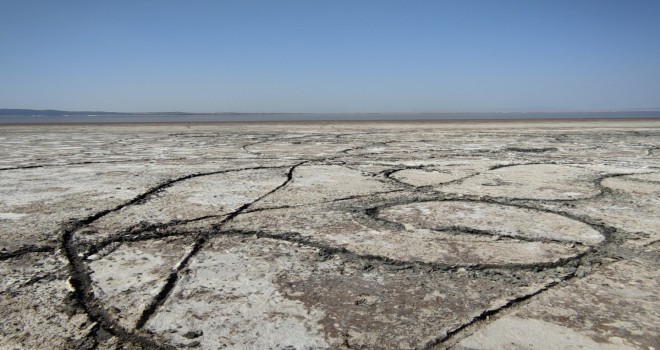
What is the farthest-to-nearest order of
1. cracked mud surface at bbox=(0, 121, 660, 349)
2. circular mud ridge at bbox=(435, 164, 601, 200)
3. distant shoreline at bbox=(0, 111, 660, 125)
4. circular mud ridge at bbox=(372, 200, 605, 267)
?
distant shoreline at bbox=(0, 111, 660, 125) → circular mud ridge at bbox=(435, 164, 601, 200) → circular mud ridge at bbox=(372, 200, 605, 267) → cracked mud surface at bbox=(0, 121, 660, 349)

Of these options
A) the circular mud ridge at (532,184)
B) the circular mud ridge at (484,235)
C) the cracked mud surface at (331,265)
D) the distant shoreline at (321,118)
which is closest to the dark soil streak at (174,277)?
the cracked mud surface at (331,265)

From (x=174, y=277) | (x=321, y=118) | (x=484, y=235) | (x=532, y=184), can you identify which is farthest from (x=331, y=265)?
(x=321, y=118)

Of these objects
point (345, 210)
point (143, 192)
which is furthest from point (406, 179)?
point (143, 192)

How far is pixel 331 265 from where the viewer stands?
1320 millimetres

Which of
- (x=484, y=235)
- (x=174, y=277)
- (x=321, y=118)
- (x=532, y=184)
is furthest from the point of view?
(x=321, y=118)

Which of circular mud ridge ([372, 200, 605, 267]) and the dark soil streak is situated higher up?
Answer: circular mud ridge ([372, 200, 605, 267])

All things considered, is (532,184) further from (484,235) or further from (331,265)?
(331,265)

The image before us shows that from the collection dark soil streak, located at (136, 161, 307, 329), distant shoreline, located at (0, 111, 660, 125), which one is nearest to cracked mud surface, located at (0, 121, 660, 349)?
dark soil streak, located at (136, 161, 307, 329)

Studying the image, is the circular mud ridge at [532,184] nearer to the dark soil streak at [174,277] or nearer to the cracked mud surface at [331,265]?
the cracked mud surface at [331,265]

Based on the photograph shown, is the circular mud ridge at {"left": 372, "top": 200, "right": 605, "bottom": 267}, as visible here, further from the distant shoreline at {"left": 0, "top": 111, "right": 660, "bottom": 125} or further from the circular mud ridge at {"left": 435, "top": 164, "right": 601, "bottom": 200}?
the distant shoreline at {"left": 0, "top": 111, "right": 660, "bottom": 125}

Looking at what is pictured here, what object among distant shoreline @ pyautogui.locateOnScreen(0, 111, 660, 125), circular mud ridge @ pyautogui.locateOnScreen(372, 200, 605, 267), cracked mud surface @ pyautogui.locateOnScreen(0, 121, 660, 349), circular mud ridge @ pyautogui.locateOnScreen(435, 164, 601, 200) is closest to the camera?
cracked mud surface @ pyautogui.locateOnScreen(0, 121, 660, 349)

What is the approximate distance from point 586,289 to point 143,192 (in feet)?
6.92

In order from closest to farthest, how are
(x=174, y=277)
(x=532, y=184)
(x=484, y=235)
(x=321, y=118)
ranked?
(x=174, y=277) → (x=484, y=235) → (x=532, y=184) → (x=321, y=118)

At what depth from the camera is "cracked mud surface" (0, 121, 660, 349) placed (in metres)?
0.94
